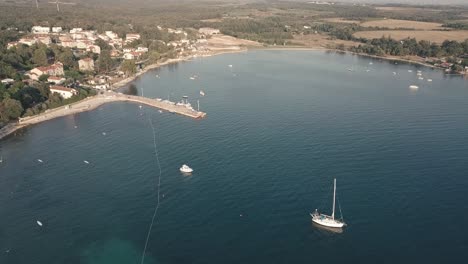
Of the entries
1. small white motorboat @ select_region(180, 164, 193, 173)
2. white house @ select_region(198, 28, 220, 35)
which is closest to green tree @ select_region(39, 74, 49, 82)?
small white motorboat @ select_region(180, 164, 193, 173)

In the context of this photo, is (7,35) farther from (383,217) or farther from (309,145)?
(383,217)

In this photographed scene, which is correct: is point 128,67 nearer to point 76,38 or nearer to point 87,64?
point 87,64

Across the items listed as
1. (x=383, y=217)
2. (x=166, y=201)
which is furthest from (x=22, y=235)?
(x=383, y=217)

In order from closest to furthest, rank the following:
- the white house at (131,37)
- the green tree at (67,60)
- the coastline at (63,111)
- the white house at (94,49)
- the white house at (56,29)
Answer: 1. the coastline at (63,111)
2. the green tree at (67,60)
3. the white house at (94,49)
4. the white house at (131,37)
5. the white house at (56,29)

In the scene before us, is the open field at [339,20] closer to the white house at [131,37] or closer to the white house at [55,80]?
the white house at [131,37]

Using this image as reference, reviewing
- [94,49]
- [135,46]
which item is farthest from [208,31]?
[94,49]

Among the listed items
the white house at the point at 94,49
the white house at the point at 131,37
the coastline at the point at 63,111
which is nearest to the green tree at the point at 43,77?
the coastline at the point at 63,111

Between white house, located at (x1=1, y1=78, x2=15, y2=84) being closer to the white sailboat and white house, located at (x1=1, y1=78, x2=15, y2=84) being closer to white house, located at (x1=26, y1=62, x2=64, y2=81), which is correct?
white house, located at (x1=26, y1=62, x2=64, y2=81)
